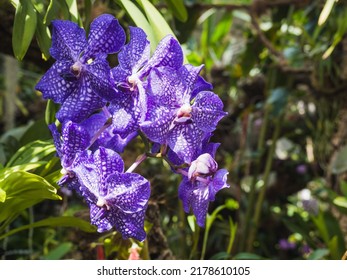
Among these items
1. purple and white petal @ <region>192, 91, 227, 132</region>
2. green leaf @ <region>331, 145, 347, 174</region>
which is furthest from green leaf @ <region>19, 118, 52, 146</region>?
green leaf @ <region>331, 145, 347, 174</region>

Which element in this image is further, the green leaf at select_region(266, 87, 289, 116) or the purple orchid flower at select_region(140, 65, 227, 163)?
the green leaf at select_region(266, 87, 289, 116)

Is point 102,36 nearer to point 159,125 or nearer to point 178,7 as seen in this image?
point 159,125

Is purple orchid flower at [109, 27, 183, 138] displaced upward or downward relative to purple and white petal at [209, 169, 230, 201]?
A: upward

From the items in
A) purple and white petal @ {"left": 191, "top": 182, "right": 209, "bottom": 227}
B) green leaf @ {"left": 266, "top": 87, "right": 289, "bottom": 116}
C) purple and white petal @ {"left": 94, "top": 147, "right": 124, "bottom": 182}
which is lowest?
green leaf @ {"left": 266, "top": 87, "right": 289, "bottom": 116}

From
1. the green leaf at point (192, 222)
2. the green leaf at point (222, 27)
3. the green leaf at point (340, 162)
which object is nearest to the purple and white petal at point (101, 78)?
the green leaf at point (192, 222)

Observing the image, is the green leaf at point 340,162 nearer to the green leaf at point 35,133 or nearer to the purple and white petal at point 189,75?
the green leaf at point 35,133

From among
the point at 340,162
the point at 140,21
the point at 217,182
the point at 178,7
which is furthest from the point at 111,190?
the point at 340,162

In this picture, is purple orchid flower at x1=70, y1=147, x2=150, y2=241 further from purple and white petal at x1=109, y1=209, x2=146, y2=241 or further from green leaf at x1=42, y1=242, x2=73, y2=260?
green leaf at x1=42, y1=242, x2=73, y2=260
